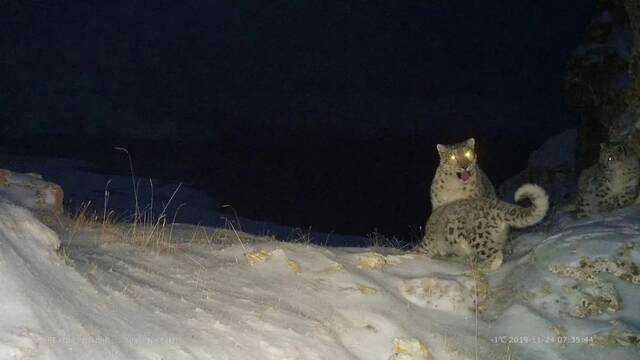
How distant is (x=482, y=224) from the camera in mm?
6461

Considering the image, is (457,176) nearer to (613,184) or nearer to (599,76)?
(613,184)

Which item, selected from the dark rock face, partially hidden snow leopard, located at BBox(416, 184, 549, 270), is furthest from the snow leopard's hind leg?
the dark rock face

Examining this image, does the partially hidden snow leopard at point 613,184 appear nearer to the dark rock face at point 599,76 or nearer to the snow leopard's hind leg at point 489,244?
the snow leopard's hind leg at point 489,244

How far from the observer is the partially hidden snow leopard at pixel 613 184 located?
8.72m

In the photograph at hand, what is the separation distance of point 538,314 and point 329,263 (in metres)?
1.85

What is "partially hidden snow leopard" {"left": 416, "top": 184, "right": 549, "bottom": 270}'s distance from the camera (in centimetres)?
610

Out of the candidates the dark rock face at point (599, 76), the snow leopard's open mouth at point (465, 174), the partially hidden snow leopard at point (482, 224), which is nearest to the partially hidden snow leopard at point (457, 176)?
the snow leopard's open mouth at point (465, 174)

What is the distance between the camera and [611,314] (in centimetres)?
502

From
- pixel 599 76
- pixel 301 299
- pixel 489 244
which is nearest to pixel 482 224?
pixel 489 244

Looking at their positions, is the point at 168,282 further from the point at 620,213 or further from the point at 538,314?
the point at 620,213

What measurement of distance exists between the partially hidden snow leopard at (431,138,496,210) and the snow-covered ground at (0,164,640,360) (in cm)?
108

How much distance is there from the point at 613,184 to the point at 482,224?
347 cm

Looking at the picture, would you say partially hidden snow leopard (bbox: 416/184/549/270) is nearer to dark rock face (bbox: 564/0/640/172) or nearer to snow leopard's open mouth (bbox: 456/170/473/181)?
snow leopard's open mouth (bbox: 456/170/473/181)

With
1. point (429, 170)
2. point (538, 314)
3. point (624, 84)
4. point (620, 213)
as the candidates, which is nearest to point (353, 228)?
point (429, 170)
